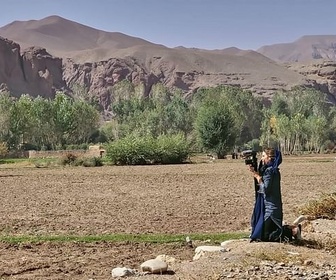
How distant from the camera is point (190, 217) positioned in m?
18.3

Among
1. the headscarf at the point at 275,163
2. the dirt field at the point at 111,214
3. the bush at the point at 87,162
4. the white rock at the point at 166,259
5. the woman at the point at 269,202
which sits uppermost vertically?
the headscarf at the point at 275,163

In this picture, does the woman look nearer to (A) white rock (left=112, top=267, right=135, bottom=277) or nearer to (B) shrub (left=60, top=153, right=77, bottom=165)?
(A) white rock (left=112, top=267, right=135, bottom=277)

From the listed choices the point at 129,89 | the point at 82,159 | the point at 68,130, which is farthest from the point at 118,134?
the point at 129,89

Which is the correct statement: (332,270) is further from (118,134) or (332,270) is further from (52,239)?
(118,134)

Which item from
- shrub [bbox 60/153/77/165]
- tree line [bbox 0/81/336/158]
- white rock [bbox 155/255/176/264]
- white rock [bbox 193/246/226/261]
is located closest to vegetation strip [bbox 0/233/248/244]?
white rock [bbox 193/246/226/261]

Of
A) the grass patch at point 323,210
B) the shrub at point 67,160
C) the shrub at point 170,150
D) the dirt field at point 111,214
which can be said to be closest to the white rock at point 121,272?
the dirt field at point 111,214

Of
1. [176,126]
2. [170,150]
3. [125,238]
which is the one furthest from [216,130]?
[125,238]

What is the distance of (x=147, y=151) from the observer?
6084 cm

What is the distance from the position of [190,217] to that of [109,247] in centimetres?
547

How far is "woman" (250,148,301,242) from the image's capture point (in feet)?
40.1

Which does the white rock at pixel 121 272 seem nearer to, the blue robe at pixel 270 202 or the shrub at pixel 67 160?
the blue robe at pixel 270 202

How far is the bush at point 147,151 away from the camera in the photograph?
59531mm

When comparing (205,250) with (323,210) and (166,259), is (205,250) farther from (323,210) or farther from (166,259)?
(323,210)

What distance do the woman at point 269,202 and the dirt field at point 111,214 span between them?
1.67 meters
